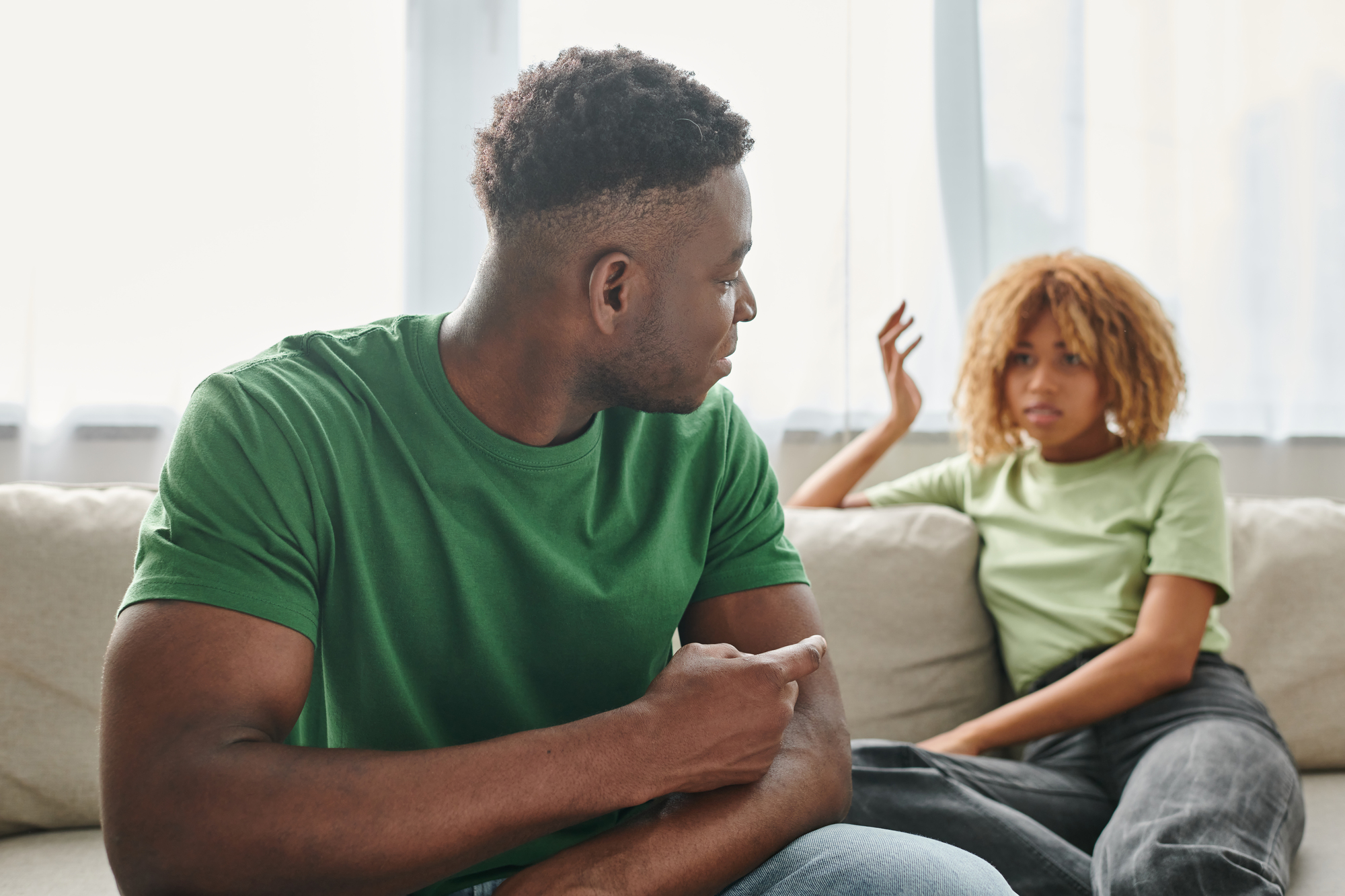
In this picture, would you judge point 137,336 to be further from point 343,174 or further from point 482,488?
point 482,488

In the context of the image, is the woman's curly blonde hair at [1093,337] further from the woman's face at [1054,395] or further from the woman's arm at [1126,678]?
the woman's arm at [1126,678]

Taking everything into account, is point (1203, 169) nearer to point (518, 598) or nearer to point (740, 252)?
point (740, 252)

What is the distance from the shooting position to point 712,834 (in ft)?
2.52

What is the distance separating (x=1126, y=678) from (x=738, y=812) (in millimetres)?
827

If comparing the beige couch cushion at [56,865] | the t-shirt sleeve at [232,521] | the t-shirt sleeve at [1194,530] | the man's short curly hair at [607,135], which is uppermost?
the man's short curly hair at [607,135]

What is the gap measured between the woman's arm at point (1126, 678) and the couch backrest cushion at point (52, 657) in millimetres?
1172

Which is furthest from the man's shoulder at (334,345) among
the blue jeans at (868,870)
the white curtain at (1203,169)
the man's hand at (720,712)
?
the white curtain at (1203,169)

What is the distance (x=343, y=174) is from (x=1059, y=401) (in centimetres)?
133

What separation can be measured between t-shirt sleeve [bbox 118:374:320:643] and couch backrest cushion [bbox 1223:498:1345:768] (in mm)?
1505

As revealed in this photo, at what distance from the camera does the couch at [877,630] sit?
1271mm

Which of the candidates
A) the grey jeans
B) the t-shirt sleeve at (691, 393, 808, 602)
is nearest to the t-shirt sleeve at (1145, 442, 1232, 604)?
the grey jeans

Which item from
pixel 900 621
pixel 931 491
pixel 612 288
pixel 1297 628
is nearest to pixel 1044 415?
pixel 931 491

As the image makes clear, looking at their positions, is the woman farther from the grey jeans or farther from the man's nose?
the man's nose

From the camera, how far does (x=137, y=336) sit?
1.67 m
